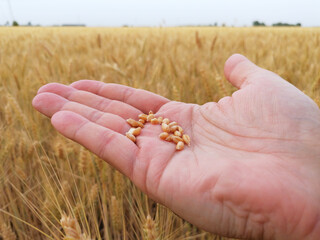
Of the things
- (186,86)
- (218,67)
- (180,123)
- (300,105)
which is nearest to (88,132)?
(180,123)

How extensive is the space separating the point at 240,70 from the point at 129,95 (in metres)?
0.53

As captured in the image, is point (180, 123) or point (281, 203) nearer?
point (281, 203)

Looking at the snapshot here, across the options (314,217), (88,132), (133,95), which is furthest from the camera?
(133,95)

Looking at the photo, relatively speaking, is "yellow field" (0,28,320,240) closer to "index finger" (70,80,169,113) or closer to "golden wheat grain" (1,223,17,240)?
"golden wheat grain" (1,223,17,240)

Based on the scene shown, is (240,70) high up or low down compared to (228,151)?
up

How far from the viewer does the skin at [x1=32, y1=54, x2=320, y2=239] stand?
0.88 metres

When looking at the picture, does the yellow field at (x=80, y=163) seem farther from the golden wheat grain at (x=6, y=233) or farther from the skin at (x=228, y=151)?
the skin at (x=228, y=151)

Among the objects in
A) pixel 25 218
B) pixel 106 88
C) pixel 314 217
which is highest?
pixel 106 88

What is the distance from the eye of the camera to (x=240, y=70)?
1461 mm

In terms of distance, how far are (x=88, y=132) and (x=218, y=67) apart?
1465 mm

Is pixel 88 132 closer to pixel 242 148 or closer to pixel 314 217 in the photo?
pixel 242 148

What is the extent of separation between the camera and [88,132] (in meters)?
1.10

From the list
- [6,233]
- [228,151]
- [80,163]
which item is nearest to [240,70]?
[228,151]

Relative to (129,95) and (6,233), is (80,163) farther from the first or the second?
(129,95)
